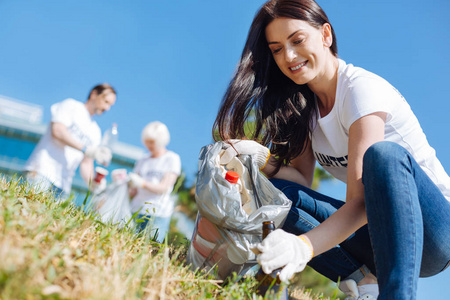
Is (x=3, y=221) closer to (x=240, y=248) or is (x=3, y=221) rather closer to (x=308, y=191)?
(x=240, y=248)

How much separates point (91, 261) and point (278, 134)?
157 centimetres

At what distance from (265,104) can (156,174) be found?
7.75ft

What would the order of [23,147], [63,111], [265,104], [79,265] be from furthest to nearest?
[23,147] < [63,111] < [265,104] < [79,265]

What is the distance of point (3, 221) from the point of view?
1.27 m

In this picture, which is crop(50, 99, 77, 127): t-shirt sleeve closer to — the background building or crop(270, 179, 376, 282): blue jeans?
crop(270, 179, 376, 282): blue jeans

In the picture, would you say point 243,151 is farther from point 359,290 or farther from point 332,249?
point 359,290

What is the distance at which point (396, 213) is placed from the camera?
155 centimetres

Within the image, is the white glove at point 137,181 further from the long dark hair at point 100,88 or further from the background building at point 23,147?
the background building at point 23,147

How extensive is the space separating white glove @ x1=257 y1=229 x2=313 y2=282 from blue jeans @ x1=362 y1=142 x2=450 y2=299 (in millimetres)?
309

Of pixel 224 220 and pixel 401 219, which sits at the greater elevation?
pixel 401 219

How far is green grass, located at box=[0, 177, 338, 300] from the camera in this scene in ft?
3.25

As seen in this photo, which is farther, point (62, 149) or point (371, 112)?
point (62, 149)

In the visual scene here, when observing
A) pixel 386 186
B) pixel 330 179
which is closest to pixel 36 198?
pixel 386 186

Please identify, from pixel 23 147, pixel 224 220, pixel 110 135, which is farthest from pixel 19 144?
pixel 224 220
